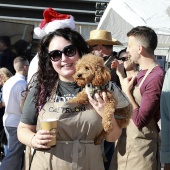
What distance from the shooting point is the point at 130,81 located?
3.77 m

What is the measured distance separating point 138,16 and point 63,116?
4.69 m

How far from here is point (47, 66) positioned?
2930mm

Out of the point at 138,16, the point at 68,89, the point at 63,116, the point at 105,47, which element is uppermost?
the point at 138,16

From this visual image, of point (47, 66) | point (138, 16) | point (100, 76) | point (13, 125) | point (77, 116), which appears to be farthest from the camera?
point (138, 16)

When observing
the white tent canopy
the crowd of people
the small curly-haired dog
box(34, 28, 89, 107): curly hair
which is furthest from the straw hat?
the small curly-haired dog

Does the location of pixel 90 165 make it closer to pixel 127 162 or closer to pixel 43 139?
pixel 43 139

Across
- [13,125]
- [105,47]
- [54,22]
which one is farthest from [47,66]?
[13,125]

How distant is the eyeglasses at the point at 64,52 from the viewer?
107 inches

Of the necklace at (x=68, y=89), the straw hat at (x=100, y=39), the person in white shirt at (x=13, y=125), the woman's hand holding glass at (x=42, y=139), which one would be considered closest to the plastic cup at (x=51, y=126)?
the woman's hand holding glass at (x=42, y=139)

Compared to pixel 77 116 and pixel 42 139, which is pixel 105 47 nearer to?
pixel 77 116

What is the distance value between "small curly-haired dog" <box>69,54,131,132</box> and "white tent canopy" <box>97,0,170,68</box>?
403 cm

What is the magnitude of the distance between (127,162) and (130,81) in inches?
28.3

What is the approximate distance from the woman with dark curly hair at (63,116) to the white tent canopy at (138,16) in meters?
3.84

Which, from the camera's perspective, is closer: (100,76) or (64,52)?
(100,76)
